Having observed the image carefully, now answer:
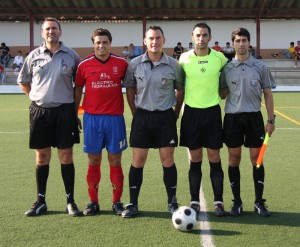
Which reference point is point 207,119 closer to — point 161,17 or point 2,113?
point 2,113

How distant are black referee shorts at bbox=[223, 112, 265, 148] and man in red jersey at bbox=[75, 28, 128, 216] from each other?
106 centimetres

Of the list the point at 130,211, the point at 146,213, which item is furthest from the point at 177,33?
the point at 130,211

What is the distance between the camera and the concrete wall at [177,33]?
2686cm

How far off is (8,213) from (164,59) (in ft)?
7.22

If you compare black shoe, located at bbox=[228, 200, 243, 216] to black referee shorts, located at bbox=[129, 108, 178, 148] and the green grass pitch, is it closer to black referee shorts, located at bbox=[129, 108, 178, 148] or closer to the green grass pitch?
the green grass pitch

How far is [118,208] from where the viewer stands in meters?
4.76

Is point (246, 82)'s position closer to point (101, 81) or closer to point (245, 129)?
point (245, 129)

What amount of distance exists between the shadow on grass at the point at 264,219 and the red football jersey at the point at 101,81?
1479 mm

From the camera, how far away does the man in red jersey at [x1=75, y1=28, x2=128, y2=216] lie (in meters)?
4.64

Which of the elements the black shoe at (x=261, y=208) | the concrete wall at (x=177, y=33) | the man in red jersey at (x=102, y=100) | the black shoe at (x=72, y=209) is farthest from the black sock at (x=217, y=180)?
the concrete wall at (x=177, y=33)

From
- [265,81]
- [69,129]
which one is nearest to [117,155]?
[69,129]

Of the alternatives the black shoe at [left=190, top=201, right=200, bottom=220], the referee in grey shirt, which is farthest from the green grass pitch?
the referee in grey shirt

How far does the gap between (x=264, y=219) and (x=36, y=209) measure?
2.25m

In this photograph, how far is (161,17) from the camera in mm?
26562
